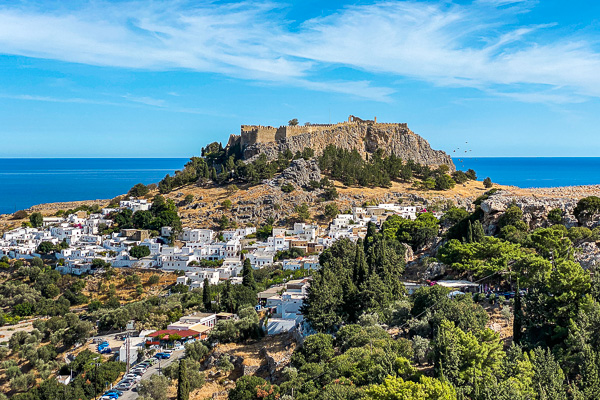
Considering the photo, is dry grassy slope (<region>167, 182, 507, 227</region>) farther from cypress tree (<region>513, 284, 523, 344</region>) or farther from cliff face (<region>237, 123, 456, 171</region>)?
cypress tree (<region>513, 284, 523, 344</region>)

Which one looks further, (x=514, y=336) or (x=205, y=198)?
(x=205, y=198)

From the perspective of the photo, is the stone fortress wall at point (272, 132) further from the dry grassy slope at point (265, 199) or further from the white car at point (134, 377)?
the white car at point (134, 377)

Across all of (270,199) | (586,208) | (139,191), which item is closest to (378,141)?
(270,199)

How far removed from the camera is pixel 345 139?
8275 cm

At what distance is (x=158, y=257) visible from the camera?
52500 millimetres

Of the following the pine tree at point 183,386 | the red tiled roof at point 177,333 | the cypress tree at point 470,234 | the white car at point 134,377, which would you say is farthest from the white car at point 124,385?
the cypress tree at point 470,234

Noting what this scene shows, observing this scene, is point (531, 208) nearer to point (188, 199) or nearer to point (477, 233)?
point (477, 233)

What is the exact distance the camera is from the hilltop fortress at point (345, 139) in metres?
79.4

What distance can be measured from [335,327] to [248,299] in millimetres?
11211

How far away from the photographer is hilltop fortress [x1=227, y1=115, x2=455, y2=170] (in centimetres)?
7938

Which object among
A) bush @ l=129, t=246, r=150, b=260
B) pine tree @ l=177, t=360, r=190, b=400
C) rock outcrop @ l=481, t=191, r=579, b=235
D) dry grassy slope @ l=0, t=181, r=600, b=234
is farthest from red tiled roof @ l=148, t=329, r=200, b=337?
dry grassy slope @ l=0, t=181, r=600, b=234

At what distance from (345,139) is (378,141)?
17.4ft

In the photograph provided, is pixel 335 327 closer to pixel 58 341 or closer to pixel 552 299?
pixel 552 299

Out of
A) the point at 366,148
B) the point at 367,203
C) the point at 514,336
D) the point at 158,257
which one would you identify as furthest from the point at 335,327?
the point at 366,148
